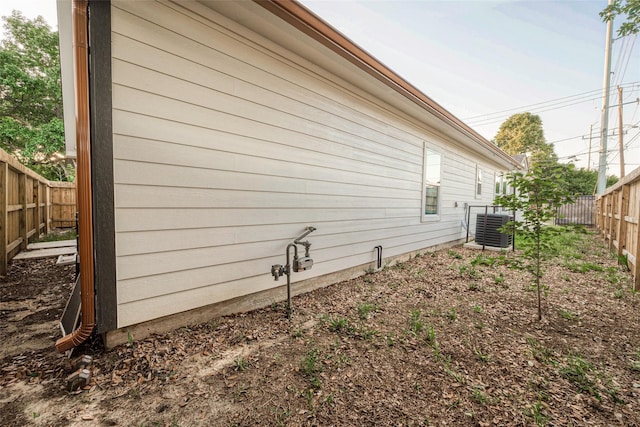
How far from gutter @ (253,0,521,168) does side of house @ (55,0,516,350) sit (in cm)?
2

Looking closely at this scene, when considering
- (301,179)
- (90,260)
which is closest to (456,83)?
(301,179)

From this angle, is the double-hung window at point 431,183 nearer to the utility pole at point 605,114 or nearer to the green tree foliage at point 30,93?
the utility pole at point 605,114

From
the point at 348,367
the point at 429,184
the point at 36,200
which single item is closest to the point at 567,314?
the point at 348,367

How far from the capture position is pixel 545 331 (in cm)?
232

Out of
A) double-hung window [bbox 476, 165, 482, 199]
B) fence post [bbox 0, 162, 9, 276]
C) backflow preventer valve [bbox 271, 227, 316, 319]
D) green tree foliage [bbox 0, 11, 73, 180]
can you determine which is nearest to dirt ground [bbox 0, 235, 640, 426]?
backflow preventer valve [bbox 271, 227, 316, 319]

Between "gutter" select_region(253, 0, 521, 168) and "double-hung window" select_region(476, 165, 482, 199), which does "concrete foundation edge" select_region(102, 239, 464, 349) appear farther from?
"double-hung window" select_region(476, 165, 482, 199)

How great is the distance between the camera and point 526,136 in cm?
2730

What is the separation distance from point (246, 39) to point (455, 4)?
8.26m

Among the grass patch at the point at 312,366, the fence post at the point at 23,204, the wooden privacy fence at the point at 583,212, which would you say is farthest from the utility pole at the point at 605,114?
the fence post at the point at 23,204

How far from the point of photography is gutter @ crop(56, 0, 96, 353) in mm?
1622

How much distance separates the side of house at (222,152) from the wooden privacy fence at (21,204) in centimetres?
334

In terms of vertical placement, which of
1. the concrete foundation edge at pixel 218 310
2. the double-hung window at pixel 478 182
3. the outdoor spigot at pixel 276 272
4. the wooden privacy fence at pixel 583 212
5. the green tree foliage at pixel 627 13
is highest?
the green tree foliage at pixel 627 13

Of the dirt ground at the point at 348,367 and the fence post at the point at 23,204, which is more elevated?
the fence post at the point at 23,204

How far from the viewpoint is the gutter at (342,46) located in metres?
2.03
